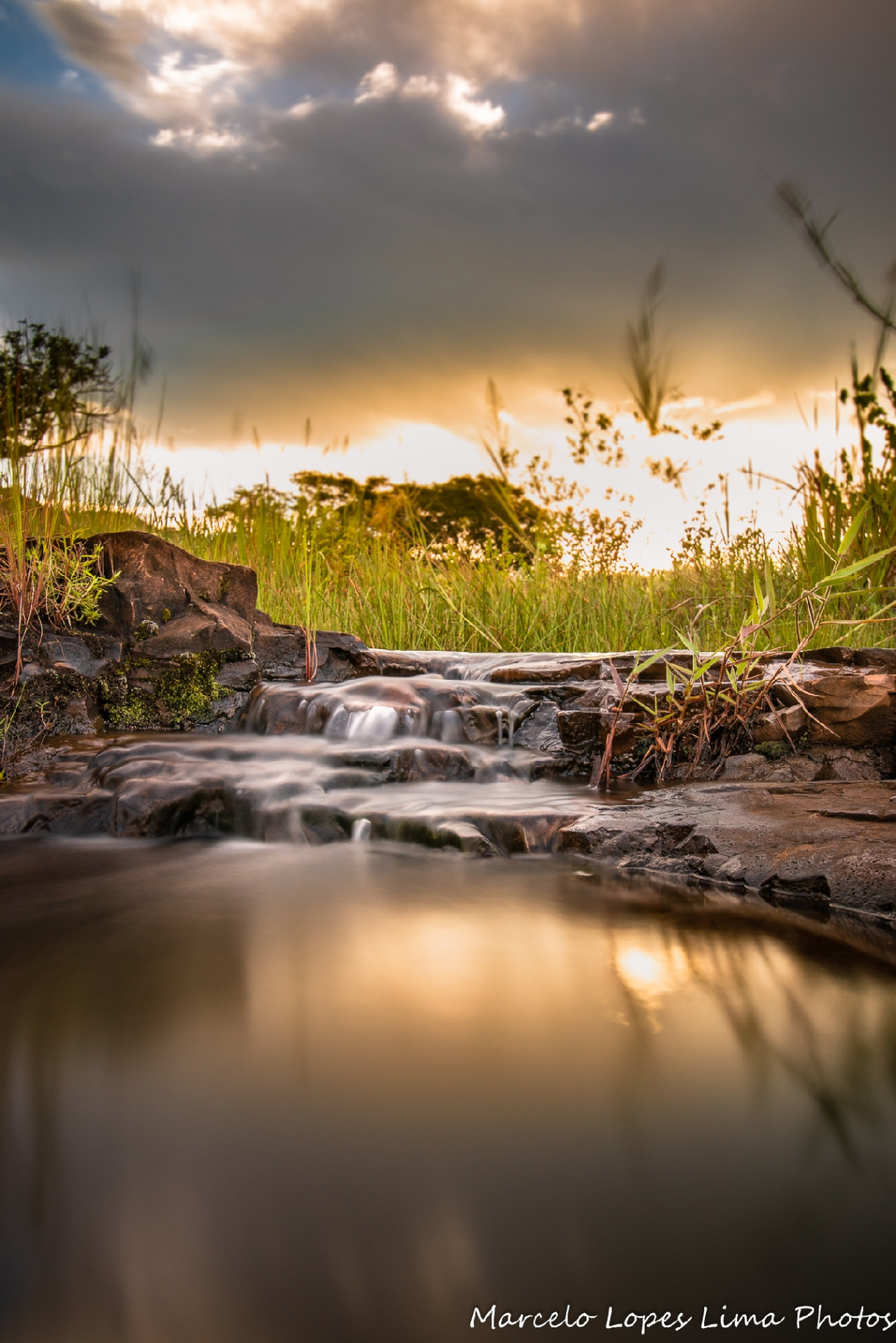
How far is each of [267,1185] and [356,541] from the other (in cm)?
609

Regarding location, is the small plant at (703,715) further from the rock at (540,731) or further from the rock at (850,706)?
the rock at (540,731)

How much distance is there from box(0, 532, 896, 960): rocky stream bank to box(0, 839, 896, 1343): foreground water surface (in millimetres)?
512

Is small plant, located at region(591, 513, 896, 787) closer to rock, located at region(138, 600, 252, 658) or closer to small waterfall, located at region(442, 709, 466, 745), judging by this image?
small waterfall, located at region(442, 709, 466, 745)

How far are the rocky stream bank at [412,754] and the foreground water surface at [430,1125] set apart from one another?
0.51 meters

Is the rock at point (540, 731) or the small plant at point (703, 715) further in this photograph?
the rock at point (540, 731)

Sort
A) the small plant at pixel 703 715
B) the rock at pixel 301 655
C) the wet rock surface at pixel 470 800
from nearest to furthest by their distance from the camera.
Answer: the wet rock surface at pixel 470 800 < the small plant at pixel 703 715 < the rock at pixel 301 655

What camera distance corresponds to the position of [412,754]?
3604mm

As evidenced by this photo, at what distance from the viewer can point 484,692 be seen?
4.60 metres

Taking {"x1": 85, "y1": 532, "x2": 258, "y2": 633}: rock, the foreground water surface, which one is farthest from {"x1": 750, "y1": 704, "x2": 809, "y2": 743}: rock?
{"x1": 85, "y1": 532, "x2": 258, "y2": 633}: rock

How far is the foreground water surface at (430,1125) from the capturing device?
86cm

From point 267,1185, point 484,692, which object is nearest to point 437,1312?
point 267,1185

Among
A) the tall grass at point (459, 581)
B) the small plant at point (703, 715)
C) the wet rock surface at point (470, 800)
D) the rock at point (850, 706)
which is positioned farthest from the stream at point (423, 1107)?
the tall grass at point (459, 581)

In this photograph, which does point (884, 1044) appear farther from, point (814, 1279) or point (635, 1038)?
point (814, 1279)

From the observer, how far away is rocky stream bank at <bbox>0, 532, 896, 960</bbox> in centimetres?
246
